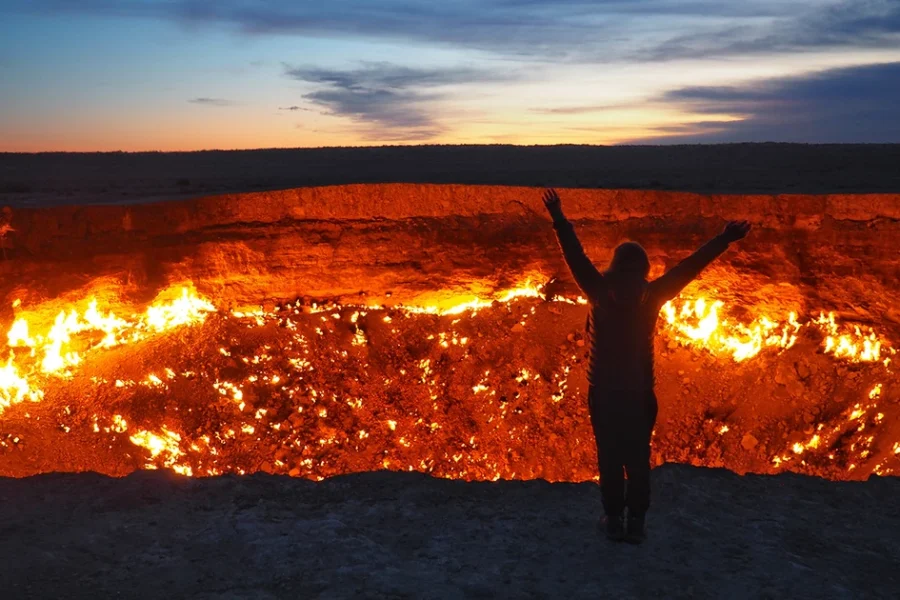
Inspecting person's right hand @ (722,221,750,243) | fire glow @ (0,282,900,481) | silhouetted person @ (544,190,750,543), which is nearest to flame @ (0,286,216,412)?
fire glow @ (0,282,900,481)

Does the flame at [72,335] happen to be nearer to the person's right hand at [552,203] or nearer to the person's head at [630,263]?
the person's right hand at [552,203]

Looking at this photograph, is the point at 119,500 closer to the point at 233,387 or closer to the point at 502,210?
the point at 233,387

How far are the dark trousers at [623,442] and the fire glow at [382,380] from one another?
623 cm

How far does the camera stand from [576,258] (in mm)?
4328

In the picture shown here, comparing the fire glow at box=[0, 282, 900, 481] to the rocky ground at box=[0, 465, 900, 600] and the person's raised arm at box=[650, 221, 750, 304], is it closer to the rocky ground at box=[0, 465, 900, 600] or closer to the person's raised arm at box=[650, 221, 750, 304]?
the rocky ground at box=[0, 465, 900, 600]

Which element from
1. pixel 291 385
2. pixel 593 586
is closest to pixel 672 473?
pixel 593 586

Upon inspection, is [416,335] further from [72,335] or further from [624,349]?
[624,349]

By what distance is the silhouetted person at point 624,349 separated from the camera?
4223 millimetres

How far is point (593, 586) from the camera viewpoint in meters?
4.01

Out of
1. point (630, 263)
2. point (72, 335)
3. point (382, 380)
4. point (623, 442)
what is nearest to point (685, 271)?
point (630, 263)

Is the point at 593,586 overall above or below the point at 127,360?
below

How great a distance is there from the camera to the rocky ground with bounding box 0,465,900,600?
403cm

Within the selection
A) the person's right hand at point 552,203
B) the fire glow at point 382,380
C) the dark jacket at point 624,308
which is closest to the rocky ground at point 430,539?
the dark jacket at point 624,308

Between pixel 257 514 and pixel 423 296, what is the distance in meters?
8.10
